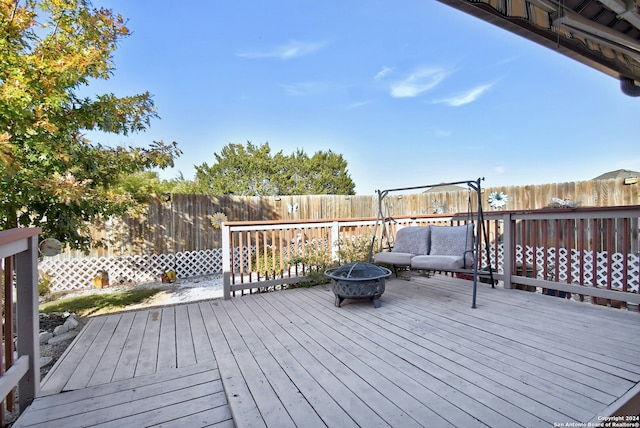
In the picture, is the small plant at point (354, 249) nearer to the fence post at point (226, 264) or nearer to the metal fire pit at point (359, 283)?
the metal fire pit at point (359, 283)

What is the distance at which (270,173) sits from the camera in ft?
45.0

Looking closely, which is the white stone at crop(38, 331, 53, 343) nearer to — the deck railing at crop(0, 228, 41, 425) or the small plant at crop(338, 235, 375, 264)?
the deck railing at crop(0, 228, 41, 425)

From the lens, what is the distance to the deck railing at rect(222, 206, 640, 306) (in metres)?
3.06

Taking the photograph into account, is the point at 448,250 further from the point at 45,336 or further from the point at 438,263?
the point at 45,336

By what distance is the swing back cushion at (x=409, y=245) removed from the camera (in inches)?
147

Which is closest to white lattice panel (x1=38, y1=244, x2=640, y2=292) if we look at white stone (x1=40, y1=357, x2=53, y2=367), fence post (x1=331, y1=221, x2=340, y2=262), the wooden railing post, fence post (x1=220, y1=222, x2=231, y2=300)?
fence post (x1=220, y1=222, x2=231, y2=300)

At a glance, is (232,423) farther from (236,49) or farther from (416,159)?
(416,159)

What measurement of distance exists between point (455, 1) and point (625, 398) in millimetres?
2504

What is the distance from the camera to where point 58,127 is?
9.99 ft

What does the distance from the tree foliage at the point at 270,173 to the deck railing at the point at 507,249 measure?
916 cm

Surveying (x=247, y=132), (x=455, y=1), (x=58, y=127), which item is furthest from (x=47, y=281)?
(x=247, y=132)

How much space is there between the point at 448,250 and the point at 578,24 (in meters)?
2.47

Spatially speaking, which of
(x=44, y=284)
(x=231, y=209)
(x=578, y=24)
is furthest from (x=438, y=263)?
(x=44, y=284)

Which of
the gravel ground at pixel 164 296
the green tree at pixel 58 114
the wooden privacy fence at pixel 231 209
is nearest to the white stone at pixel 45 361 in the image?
the gravel ground at pixel 164 296
